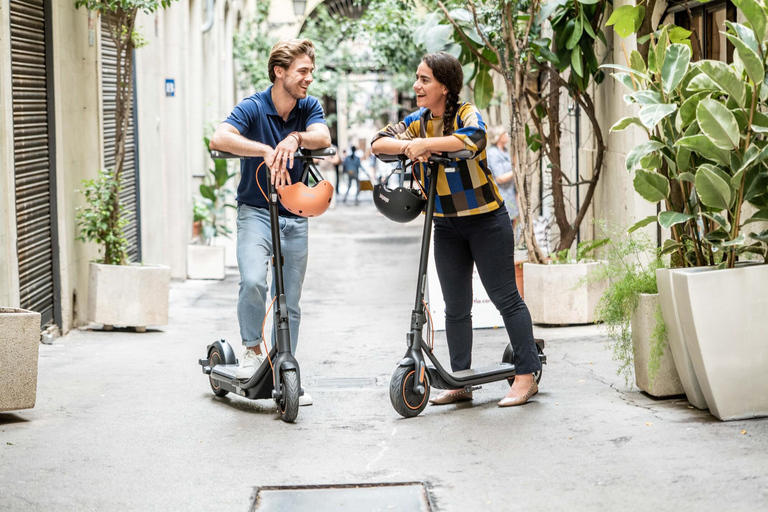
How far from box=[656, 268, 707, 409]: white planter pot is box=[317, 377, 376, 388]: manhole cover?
5.91ft

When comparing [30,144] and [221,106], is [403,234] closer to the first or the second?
[221,106]

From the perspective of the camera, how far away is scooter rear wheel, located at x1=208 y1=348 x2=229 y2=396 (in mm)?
5645

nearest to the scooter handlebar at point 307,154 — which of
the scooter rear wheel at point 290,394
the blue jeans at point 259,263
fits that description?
the blue jeans at point 259,263

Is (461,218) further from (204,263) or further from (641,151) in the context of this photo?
(204,263)

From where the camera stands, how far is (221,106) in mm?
18844

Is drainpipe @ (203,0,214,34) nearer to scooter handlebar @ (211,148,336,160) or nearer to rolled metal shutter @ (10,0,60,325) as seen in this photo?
rolled metal shutter @ (10,0,60,325)

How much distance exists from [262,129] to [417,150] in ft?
2.95

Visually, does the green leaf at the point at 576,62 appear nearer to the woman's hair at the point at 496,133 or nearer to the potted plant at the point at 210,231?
the woman's hair at the point at 496,133

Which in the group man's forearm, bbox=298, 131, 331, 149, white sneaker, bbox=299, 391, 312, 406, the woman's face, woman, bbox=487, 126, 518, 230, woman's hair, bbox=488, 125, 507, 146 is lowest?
white sneaker, bbox=299, 391, 312, 406

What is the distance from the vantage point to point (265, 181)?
5.30 metres

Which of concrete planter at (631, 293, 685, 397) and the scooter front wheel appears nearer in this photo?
the scooter front wheel

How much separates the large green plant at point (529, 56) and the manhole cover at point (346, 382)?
2537 millimetres

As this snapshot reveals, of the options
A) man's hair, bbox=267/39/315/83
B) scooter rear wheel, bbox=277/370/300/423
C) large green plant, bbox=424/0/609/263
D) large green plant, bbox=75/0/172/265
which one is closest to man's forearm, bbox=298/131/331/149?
man's hair, bbox=267/39/315/83

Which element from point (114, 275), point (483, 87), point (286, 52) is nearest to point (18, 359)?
point (286, 52)
